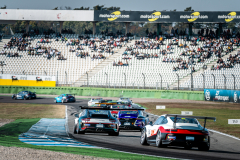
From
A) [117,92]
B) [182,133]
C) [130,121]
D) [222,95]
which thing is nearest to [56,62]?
[117,92]

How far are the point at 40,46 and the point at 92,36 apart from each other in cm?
926

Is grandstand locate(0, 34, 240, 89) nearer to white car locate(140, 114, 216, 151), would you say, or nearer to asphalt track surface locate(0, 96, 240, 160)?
asphalt track surface locate(0, 96, 240, 160)

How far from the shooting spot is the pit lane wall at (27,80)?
5203cm

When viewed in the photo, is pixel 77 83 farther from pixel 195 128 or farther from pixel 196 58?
pixel 195 128

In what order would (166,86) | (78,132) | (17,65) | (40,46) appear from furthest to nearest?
(40,46) → (17,65) → (166,86) → (78,132)

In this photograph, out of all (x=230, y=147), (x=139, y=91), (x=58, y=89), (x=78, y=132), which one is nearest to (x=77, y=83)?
(x=58, y=89)

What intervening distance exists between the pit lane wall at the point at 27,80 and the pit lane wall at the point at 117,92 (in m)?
1.17

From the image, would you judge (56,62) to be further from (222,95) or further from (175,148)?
(175,148)

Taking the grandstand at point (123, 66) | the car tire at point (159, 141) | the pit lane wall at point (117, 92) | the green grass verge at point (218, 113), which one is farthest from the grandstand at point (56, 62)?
the car tire at point (159, 141)

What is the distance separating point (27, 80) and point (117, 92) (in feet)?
48.3

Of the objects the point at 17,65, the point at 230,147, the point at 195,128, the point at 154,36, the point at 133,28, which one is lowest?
the point at 230,147

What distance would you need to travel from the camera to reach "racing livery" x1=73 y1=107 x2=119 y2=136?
545 inches

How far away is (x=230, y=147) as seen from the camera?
40.2 ft

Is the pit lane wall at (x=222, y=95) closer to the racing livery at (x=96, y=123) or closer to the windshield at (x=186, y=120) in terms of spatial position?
the racing livery at (x=96, y=123)
